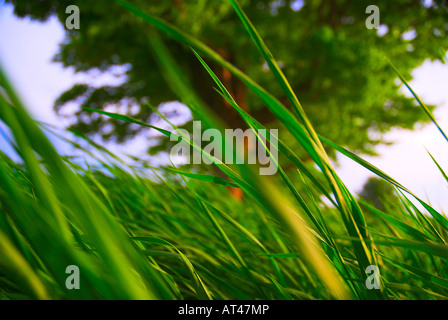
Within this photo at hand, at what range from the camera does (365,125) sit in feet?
20.4

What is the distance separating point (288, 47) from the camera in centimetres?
432

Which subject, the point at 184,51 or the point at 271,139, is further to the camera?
the point at 184,51

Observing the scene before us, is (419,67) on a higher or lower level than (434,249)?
higher

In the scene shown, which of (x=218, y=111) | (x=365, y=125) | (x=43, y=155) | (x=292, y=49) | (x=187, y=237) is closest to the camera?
(x=43, y=155)

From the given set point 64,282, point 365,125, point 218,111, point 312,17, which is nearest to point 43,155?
point 64,282

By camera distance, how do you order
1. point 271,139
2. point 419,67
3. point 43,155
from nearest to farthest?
point 43,155 < point 271,139 < point 419,67

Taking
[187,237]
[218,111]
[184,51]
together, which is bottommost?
[187,237]

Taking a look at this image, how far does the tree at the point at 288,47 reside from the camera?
3.79 m

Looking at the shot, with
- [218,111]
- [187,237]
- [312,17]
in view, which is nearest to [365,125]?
[312,17]

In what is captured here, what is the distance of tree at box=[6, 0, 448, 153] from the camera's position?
379cm

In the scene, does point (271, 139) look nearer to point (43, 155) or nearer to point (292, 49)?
point (43, 155)
